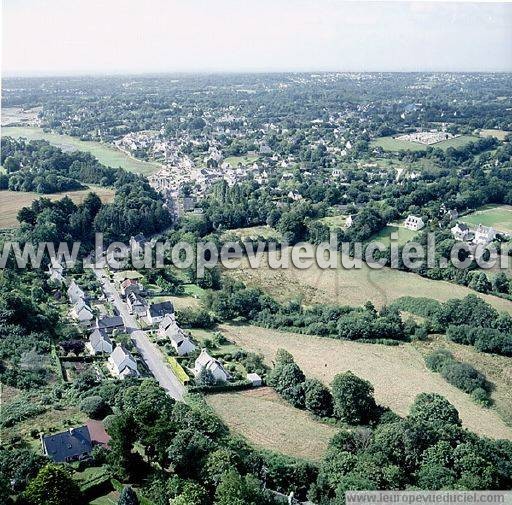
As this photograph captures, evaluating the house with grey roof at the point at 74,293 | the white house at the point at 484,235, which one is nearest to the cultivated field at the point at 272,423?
the house with grey roof at the point at 74,293

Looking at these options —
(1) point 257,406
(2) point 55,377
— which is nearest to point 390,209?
(1) point 257,406

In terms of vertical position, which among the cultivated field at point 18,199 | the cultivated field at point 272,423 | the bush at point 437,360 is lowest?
the cultivated field at point 272,423

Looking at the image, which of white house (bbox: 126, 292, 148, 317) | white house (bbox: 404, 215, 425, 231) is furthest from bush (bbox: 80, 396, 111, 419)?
white house (bbox: 404, 215, 425, 231)

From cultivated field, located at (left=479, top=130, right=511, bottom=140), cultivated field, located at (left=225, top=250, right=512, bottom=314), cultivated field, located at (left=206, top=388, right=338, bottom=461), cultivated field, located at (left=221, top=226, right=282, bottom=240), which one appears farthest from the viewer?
cultivated field, located at (left=479, top=130, right=511, bottom=140)

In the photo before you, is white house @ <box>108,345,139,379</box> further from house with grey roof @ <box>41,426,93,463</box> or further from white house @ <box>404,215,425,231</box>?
white house @ <box>404,215,425,231</box>

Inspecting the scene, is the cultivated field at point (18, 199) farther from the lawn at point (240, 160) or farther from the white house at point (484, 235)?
the white house at point (484, 235)

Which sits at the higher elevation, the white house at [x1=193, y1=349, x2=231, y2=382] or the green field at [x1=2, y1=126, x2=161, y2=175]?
the green field at [x1=2, y1=126, x2=161, y2=175]
